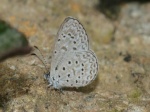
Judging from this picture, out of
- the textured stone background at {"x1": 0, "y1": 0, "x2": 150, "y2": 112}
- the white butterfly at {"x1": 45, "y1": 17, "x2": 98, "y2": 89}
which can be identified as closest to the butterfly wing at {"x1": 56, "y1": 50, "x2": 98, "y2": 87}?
the white butterfly at {"x1": 45, "y1": 17, "x2": 98, "y2": 89}

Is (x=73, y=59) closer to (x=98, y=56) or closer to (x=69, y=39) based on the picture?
(x=69, y=39)

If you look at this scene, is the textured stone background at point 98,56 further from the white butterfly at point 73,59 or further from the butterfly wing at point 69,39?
the butterfly wing at point 69,39

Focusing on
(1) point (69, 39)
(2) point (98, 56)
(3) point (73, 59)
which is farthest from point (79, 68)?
(2) point (98, 56)

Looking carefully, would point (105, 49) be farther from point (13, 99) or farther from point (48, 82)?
point (13, 99)

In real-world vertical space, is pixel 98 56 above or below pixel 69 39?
below

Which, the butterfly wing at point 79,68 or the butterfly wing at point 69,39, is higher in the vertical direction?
the butterfly wing at point 69,39

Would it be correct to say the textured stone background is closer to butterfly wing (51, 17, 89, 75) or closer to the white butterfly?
the white butterfly

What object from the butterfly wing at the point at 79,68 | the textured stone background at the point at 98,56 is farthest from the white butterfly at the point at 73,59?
the textured stone background at the point at 98,56
